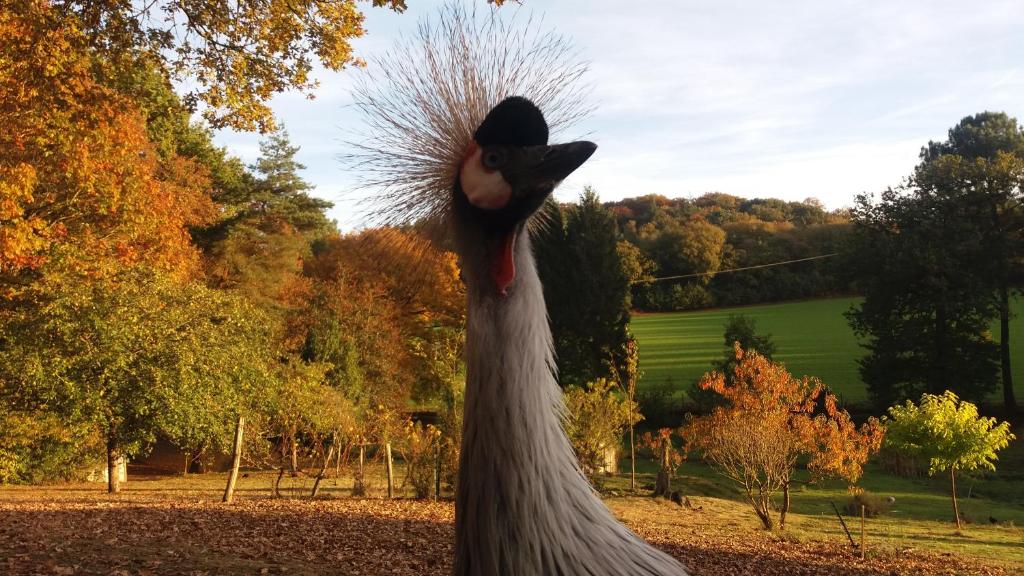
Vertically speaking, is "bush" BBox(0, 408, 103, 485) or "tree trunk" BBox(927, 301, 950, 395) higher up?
"tree trunk" BBox(927, 301, 950, 395)

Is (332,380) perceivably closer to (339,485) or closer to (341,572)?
(339,485)

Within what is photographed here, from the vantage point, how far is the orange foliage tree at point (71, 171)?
698cm

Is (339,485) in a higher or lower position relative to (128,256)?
lower

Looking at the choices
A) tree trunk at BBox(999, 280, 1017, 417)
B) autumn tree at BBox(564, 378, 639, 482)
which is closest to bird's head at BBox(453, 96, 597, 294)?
autumn tree at BBox(564, 378, 639, 482)

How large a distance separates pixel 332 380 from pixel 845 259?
21.4 metres

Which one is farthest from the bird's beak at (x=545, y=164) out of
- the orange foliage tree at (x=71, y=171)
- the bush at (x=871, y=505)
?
the bush at (x=871, y=505)

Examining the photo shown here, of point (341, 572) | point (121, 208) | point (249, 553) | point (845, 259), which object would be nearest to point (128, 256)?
point (121, 208)

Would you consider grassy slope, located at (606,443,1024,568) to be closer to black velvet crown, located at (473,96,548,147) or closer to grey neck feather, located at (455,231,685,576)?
grey neck feather, located at (455,231,685,576)

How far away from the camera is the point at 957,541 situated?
12586 mm

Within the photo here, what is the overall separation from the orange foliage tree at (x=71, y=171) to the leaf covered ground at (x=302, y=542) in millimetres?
4578

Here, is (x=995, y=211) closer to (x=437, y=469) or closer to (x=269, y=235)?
(x=437, y=469)

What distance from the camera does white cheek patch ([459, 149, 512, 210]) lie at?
1.75 metres

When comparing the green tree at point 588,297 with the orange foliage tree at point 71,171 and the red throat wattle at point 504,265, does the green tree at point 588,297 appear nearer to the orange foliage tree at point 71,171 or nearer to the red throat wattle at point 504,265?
the orange foliage tree at point 71,171

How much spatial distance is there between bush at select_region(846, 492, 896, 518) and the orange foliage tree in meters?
16.6
